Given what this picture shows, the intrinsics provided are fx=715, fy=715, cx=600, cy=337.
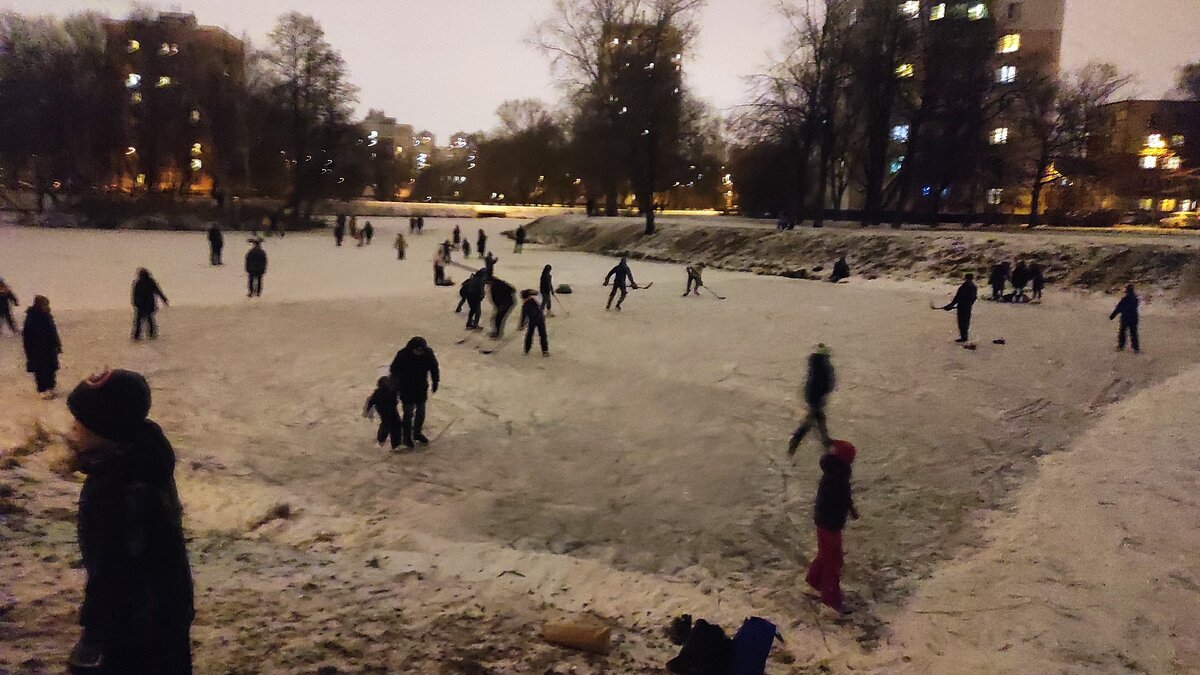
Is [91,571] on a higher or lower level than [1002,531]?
higher

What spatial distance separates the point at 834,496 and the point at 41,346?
32.8 ft

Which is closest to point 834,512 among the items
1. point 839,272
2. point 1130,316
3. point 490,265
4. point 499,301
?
point 499,301

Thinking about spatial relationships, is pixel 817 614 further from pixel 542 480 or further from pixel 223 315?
pixel 223 315

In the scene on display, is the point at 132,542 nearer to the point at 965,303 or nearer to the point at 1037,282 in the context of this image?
→ the point at 965,303

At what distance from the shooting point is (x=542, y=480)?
7.64 m

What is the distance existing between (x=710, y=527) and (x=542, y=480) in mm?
1949

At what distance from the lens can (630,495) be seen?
7312 mm

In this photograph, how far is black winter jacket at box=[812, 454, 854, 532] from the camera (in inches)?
209

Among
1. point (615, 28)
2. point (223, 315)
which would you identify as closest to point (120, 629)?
point (223, 315)

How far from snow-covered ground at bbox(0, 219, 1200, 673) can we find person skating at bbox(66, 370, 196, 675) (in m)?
1.31

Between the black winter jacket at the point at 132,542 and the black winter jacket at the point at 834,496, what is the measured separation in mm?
4215

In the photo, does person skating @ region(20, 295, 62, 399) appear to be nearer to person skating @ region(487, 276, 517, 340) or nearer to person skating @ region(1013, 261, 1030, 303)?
person skating @ region(487, 276, 517, 340)

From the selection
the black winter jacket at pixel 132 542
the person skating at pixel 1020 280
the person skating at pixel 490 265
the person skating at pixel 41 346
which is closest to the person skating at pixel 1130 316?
the person skating at pixel 1020 280

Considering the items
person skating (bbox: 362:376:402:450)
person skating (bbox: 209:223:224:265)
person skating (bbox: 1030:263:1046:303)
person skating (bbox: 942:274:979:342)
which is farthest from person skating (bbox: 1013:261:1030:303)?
person skating (bbox: 209:223:224:265)
